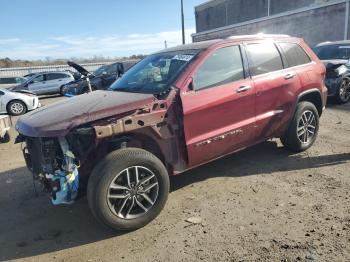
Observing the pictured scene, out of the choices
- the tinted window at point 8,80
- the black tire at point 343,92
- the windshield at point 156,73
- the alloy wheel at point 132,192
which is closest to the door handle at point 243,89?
the windshield at point 156,73

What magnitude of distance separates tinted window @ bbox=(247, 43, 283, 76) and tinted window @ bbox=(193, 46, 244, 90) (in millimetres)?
223

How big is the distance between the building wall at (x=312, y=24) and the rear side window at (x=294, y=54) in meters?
20.5

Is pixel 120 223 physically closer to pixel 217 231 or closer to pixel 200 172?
pixel 217 231

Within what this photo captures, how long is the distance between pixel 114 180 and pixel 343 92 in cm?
818

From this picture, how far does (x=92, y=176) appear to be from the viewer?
360 cm

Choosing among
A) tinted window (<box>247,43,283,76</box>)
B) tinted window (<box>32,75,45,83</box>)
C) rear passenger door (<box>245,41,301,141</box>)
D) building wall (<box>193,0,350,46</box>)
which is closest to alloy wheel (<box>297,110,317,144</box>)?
rear passenger door (<box>245,41,301,141</box>)

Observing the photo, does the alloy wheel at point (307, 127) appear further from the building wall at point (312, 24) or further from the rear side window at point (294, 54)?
the building wall at point (312, 24)

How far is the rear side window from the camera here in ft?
18.2

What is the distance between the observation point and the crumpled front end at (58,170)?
364cm

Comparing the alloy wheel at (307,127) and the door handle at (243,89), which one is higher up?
the door handle at (243,89)

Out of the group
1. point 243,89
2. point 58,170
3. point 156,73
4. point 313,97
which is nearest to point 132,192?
point 58,170

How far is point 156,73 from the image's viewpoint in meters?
4.84

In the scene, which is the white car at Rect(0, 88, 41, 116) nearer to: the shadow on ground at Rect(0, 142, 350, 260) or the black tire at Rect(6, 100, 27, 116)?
the black tire at Rect(6, 100, 27, 116)

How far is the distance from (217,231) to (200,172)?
1.67 m
